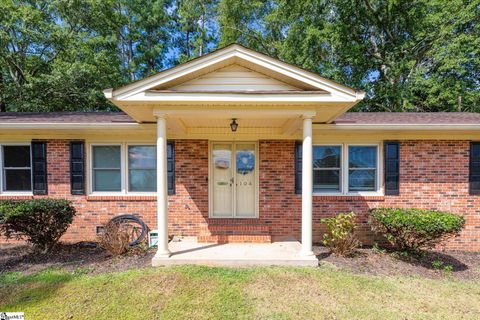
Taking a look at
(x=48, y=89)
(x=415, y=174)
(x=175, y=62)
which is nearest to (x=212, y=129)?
(x=415, y=174)

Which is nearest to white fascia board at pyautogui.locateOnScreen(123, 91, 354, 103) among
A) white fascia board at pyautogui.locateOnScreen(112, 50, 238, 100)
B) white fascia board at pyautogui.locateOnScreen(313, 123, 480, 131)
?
white fascia board at pyautogui.locateOnScreen(112, 50, 238, 100)

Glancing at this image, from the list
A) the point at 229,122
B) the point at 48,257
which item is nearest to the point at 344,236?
the point at 229,122

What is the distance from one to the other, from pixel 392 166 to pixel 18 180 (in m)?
9.11

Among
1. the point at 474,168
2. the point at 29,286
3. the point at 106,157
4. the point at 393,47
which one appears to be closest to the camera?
the point at 29,286

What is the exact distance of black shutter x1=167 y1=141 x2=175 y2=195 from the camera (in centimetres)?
654

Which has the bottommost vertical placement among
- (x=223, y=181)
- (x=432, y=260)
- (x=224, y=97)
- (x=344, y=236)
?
(x=432, y=260)

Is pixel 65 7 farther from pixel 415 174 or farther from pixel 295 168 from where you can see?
pixel 415 174

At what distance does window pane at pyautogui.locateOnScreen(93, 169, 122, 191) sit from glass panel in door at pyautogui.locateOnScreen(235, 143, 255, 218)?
298 cm

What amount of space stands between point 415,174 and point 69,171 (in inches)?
329

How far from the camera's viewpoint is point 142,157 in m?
6.70

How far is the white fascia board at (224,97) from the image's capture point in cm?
451

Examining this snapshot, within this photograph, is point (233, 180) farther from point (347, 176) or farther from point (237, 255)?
point (347, 176)

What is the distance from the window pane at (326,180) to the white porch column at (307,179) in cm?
183

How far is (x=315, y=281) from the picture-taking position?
14.1ft
